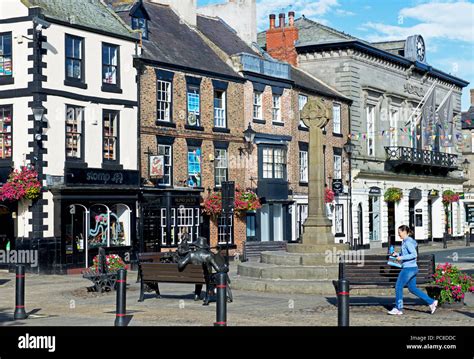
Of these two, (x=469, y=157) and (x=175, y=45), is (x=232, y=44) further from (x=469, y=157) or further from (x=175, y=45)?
(x=469, y=157)

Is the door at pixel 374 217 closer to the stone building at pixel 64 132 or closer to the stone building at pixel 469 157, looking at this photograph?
the stone building at pixel 469 157

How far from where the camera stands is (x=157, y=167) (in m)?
34.7

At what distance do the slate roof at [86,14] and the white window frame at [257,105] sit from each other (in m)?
8.75

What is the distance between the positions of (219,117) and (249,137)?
1.80 meters

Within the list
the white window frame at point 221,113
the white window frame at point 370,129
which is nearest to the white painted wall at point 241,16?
the white window frame at point 221,113

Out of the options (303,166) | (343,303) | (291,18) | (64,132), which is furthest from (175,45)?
(343,303)

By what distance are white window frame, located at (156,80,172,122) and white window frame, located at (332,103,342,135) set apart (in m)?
13.8

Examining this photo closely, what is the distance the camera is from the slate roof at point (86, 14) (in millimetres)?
31281

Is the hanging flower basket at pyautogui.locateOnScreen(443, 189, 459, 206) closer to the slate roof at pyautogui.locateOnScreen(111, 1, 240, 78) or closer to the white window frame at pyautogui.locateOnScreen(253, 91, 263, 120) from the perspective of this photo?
the white window frame at pyautogui.locateOnScreen(253, 91, 263, 120)

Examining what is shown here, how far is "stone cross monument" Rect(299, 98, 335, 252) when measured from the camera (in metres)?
24.0

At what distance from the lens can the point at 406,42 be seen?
56312 millimetres

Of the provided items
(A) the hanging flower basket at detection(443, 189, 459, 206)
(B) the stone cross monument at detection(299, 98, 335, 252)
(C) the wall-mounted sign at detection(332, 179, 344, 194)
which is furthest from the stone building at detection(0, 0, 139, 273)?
(A) the hanging flower basket at detection(443, 189, 459, 206)

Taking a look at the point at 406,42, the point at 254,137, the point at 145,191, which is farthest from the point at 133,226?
the point at 406,42
